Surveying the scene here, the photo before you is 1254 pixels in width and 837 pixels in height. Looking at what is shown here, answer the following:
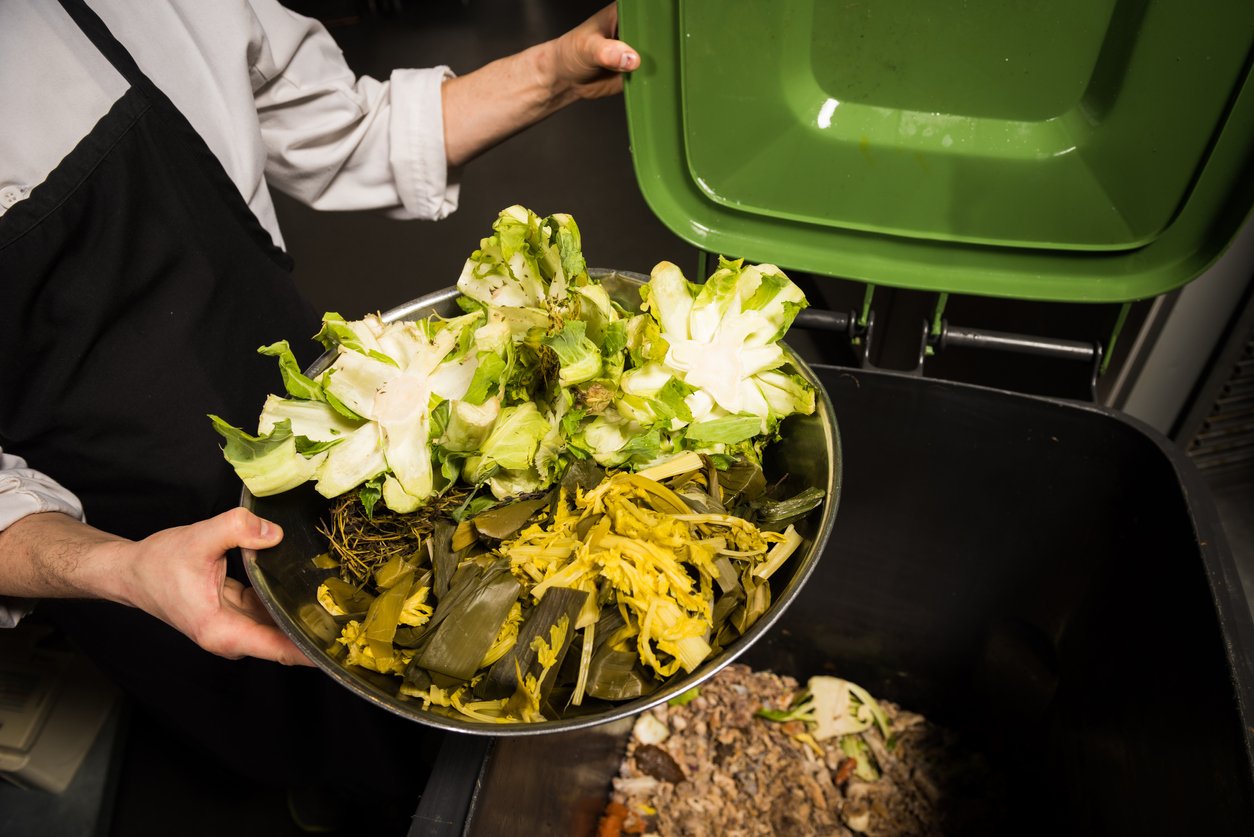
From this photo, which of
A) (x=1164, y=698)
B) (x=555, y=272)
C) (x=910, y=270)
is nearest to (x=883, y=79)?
(x=910, y=270)

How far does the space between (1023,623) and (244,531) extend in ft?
3.60

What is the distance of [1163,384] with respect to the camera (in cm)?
158

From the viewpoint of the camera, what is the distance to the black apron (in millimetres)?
890

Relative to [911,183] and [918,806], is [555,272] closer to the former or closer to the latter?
Answer: [911,183]

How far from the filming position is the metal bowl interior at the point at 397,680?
2.08ft

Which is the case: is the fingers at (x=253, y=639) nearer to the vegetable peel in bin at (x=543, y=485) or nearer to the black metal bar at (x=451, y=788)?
the vegetable peel in bin at (x=543, y=485)

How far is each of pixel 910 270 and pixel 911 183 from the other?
0.12 m

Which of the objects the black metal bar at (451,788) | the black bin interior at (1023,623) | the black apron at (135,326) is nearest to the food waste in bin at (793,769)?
the black bin interior at (1023,623)

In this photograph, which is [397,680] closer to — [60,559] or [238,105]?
[60,559]

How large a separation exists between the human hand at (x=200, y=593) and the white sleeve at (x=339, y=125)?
2.16ft

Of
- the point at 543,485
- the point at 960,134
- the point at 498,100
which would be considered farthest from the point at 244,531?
the point at 960,134

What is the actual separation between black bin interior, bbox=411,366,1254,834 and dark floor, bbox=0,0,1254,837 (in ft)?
2.02

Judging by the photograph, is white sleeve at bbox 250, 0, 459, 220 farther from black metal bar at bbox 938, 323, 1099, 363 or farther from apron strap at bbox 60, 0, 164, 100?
black metal bar at bbox 938, 323, 1099, 363

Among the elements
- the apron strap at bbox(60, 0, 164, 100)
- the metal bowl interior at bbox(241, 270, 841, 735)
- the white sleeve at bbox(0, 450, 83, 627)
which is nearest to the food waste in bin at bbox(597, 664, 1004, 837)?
the metal bowl interior at bbox(241, 270, 841, 735)
